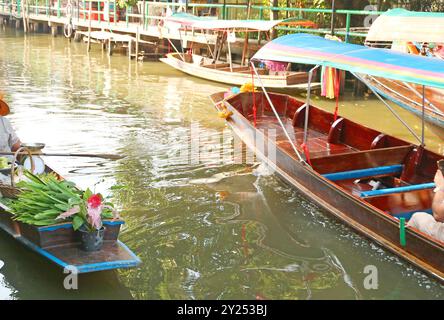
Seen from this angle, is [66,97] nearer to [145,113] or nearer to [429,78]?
[145,113]

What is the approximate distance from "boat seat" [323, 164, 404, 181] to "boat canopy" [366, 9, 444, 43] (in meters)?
3.38

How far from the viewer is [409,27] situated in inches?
406

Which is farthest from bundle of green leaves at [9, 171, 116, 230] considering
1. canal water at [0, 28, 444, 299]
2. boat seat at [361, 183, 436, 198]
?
boat seat at [361, 183, 436, 198]

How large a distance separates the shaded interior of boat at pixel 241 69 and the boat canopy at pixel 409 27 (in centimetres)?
358

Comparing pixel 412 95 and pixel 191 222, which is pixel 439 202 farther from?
pixel 412 95

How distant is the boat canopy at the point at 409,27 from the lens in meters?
9.84

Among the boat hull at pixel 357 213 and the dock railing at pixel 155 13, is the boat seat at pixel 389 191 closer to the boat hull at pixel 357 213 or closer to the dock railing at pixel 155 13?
the boat hull at pixel 357 213

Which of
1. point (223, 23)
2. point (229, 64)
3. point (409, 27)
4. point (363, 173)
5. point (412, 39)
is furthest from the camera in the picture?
point (229, 64)

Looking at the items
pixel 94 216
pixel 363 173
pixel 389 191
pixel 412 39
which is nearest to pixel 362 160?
pixel 363 173

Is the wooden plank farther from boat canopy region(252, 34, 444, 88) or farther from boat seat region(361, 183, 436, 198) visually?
boat canopy region(252, 34, 444, 88)

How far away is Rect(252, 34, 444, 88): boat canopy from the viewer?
228 inches

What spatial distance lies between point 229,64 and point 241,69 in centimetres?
83

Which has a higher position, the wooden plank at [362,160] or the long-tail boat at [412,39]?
the long-tail boat at [412,39]
